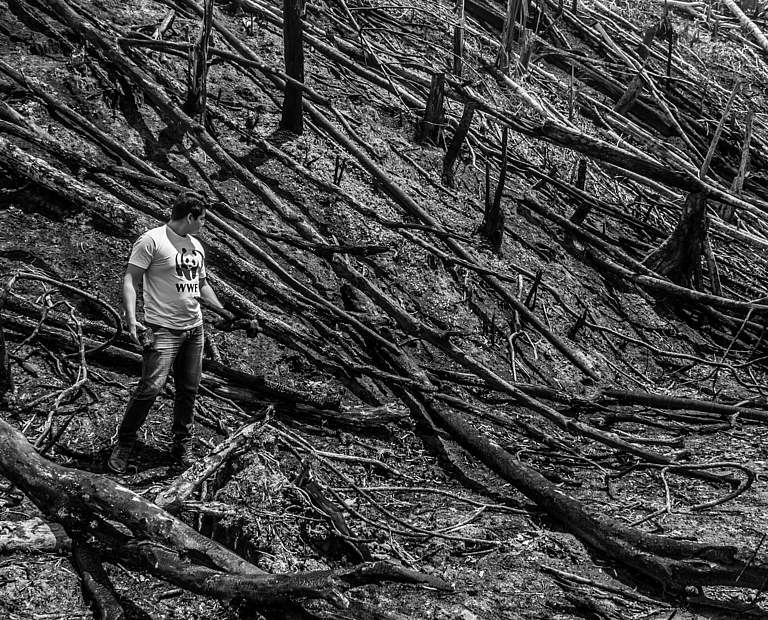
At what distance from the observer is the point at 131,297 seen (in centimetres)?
461

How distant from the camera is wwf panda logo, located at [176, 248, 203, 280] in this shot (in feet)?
15.8

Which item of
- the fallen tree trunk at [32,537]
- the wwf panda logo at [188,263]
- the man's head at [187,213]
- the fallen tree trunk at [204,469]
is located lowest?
the fallen tree trunk at [32,537]

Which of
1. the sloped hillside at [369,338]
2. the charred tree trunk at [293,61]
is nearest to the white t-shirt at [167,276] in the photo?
the sloped hillside at [369,338]

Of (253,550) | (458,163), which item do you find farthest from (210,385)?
(458,163)

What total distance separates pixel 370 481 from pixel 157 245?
6.89 ft


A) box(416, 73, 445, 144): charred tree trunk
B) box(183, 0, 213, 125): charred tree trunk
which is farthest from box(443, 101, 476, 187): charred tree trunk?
box(183, 0, 213, 125): charred tree trunk

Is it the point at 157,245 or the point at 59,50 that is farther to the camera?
the point at 59,50

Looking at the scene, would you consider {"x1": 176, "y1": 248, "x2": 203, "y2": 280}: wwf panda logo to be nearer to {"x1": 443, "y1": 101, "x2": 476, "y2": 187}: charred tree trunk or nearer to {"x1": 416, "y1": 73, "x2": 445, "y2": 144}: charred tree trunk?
{"x1": 443, "y1": 101, "x2": 476, "y2": 187}: charred tree trunk

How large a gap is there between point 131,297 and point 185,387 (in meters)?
0.73

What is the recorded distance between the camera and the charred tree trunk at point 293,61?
27.7 ft

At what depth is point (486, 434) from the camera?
6305mm

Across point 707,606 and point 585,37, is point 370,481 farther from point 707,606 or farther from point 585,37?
point 585,37

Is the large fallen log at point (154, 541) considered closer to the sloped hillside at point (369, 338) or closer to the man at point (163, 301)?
the sloped hillside at point (369, 338)

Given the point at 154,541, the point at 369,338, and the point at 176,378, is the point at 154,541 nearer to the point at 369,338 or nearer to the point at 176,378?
the point at 176,378
